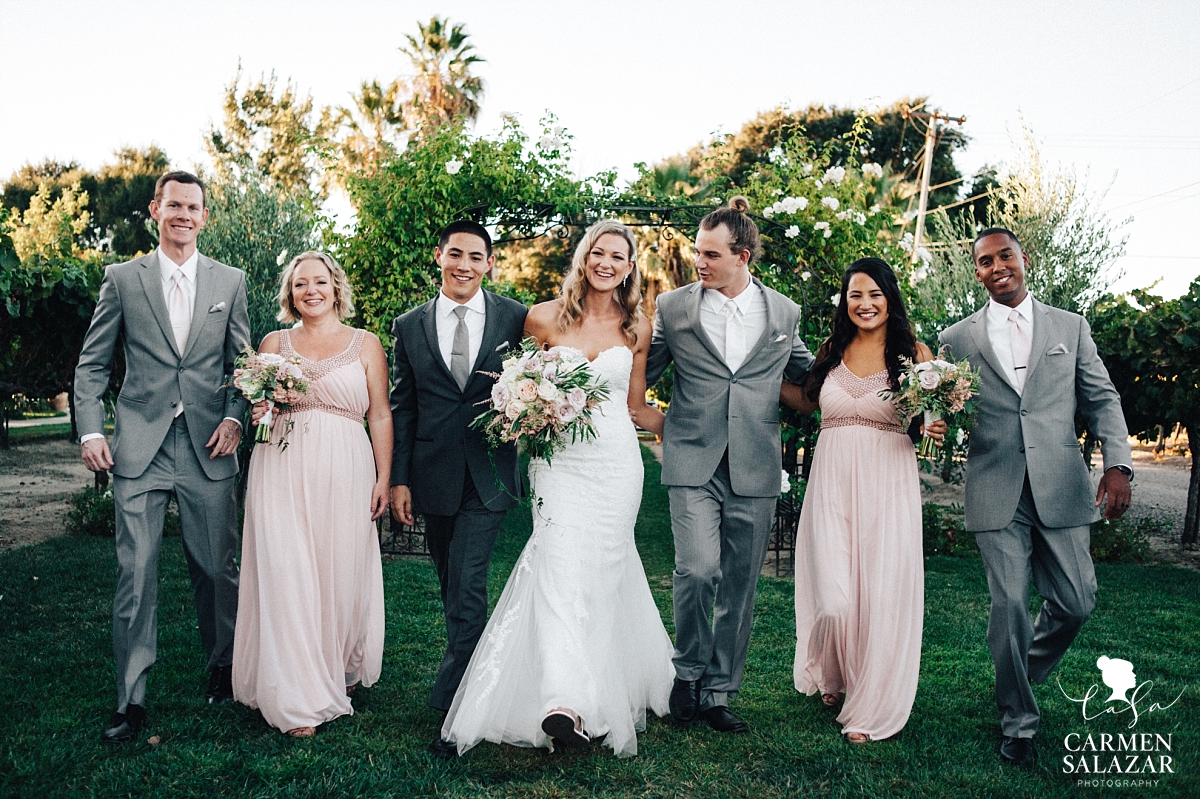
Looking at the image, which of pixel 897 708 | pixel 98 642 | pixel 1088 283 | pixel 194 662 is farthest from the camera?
pixel 1088 283

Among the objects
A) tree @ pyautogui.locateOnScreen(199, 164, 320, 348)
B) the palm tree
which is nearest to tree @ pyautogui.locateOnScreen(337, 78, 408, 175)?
the palm tree

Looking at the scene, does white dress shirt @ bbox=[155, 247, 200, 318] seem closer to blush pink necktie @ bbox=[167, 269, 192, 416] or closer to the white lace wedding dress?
blush pink necktie @ bbox=[167, 269, 192, 416]

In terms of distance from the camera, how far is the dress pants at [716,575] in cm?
424

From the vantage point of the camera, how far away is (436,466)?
4.21 meters

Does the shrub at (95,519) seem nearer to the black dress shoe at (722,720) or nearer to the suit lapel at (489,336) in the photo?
the suit lapel at (489,336)

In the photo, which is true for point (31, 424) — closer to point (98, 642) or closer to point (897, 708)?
point (98, 642)

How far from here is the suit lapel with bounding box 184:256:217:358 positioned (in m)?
4.32

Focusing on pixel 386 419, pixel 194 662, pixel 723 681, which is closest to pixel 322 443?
pixel 386 419

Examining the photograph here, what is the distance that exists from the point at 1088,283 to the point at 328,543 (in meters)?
14.0

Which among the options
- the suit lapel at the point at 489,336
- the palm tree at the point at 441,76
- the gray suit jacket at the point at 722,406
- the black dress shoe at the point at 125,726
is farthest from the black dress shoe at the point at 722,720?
the palm tree at the point at 441,76

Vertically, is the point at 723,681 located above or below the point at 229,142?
below

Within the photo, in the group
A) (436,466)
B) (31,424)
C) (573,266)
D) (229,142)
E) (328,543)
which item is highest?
(229,142)

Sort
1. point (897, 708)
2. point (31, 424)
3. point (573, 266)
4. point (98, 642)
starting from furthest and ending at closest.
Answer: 1. point (31, 424)
2. point (98, 642)
3. point (573, 266)
4. point (897, 708)

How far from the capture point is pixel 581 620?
3.94 m
